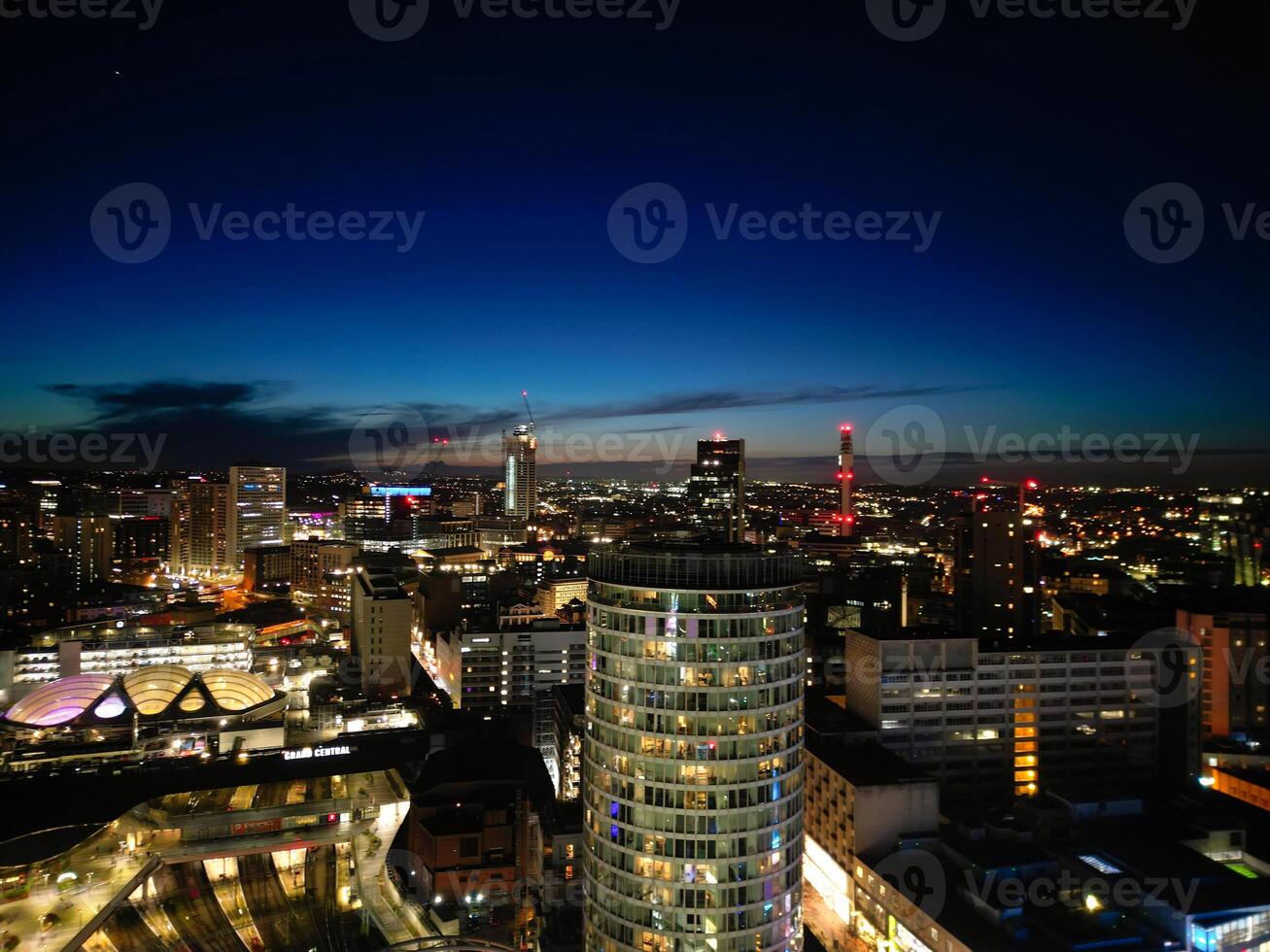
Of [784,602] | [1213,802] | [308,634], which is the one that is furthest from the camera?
[308,634]

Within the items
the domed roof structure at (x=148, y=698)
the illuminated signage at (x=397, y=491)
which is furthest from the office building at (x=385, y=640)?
the illuminated signage at (x=397, y=491)

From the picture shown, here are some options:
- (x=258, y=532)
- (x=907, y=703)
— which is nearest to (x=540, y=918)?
(x=907, y=703)

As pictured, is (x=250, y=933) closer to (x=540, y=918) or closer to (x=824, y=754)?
(x=540, y=918)

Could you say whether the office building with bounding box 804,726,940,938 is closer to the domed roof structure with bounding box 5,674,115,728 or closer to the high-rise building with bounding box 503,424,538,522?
the domed roof structure with bounding box 5,674,115,728

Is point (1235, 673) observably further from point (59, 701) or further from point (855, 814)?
point (59, 701)

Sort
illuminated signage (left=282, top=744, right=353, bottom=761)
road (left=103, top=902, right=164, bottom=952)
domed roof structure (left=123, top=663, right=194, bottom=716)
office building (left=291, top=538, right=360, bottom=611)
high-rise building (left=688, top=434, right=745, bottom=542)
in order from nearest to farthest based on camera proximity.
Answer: road (left=103, top=902, right=164, bottom=952) < illuminated signage (left=282, top=744, right=353, bottom=761) < domed roof structure (left=123, top=663, right=194, bottom=716) < office building (left=291, top=538, right=360, bottom=611) < high-rise building (left=688, top=434, right=745, bottom=542)

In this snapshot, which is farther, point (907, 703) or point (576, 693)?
point (576, 693)

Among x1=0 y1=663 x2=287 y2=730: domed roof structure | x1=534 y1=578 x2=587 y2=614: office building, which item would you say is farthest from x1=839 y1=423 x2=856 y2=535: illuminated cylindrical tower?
x1=0 y1=663 x2=287 y2=730: domed roof structure
